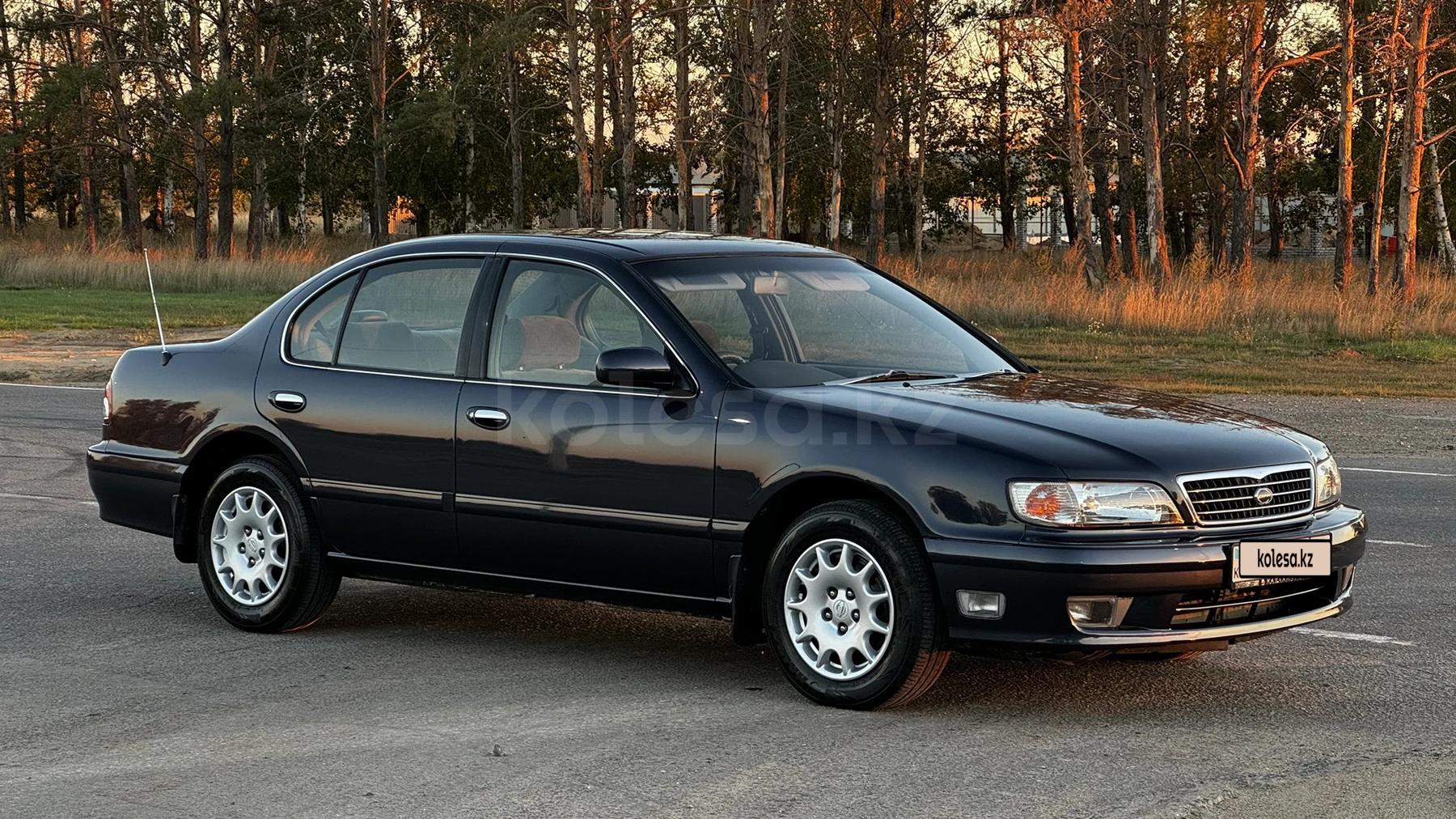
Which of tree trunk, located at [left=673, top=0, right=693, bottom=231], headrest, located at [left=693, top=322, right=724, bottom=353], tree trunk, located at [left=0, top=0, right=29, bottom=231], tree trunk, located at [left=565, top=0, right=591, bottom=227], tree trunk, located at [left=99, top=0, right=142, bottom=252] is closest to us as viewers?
headrest, located at [left=693, top=322, right=724, bottom=353]

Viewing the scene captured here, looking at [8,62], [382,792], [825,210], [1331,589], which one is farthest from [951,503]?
[825,210]

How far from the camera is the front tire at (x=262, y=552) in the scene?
712 cm

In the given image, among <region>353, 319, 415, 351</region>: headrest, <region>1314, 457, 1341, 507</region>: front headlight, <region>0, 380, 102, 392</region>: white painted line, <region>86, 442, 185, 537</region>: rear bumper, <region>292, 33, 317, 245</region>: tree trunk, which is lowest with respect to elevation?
<region>0, 380, 102, 392</region>: white painted line

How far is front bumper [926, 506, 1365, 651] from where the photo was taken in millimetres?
5383

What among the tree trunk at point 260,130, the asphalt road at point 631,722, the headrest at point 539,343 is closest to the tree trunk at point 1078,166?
the tree trunk at point 260,130

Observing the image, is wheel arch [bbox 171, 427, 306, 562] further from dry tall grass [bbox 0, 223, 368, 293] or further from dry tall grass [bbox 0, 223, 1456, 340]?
dry tall grass [bbox 0, 223, 368, 293]

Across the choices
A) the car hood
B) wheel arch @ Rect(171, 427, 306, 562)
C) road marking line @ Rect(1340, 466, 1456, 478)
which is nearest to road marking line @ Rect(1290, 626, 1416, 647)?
the car hood

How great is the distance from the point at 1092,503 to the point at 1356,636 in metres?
2.21

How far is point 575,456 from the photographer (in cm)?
634

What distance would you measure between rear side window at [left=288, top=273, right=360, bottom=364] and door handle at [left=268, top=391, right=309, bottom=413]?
160 mm

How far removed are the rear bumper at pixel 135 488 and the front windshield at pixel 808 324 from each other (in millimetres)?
2439

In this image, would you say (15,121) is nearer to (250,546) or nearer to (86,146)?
(86,146)

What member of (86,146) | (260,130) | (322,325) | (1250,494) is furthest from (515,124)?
(1250,494)

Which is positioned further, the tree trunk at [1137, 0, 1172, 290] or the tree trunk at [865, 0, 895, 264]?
the tree trunk at [865, 0, 895, 264]
